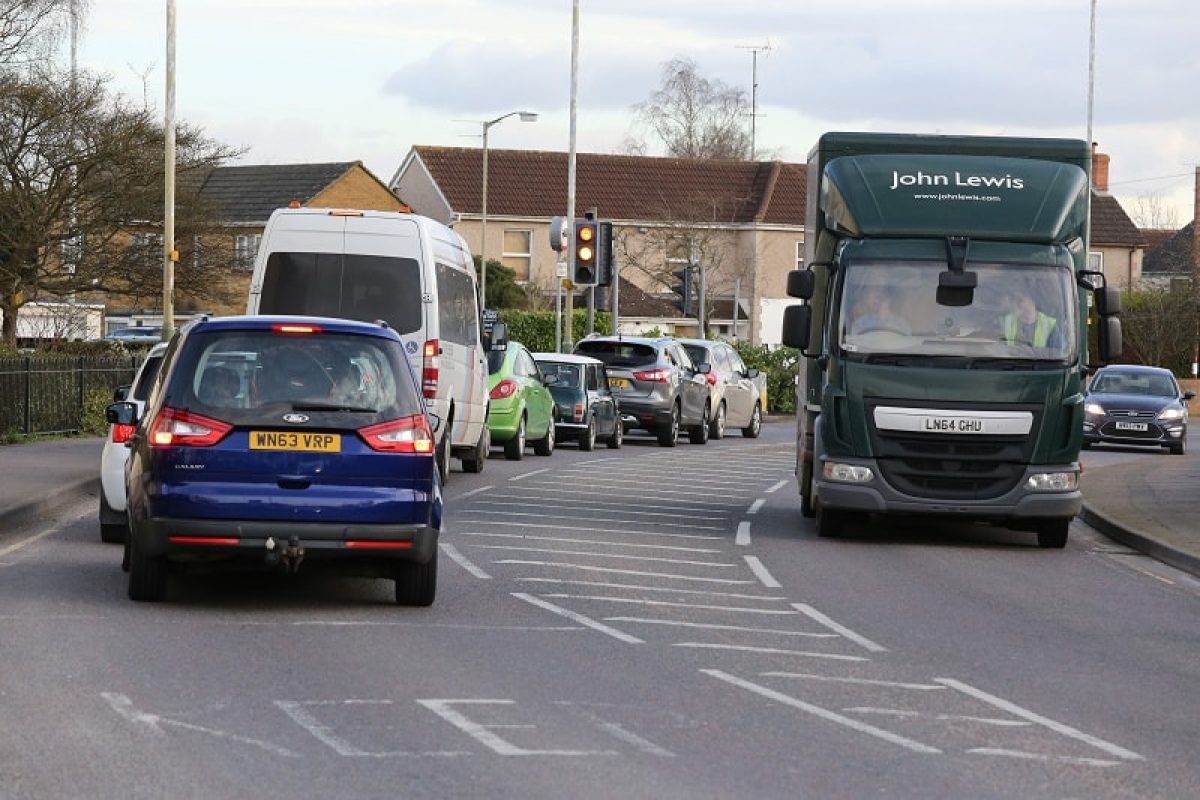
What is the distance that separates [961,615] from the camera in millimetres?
13859

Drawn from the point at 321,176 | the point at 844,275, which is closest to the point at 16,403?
the point at 844,275

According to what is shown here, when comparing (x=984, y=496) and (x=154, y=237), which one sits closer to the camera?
(x=984, y=496)

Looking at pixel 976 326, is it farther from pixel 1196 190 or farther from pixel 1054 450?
pixel 1196 190

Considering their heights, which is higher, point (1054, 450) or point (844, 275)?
point (844, 275)

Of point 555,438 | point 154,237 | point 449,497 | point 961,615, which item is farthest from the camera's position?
point 154,237

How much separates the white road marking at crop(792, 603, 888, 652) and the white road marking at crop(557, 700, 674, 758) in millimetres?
2898

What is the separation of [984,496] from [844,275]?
85.9 inches

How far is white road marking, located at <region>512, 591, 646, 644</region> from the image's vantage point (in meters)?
12.1

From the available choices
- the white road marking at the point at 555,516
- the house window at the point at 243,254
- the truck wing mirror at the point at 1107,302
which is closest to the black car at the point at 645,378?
the house window at the point at 243,254

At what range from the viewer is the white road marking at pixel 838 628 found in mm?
12086

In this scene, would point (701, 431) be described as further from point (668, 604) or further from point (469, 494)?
point (668, 604)

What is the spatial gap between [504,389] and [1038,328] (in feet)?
39.3

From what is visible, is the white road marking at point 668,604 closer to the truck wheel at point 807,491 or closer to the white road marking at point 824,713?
the white road marking at point 824,713

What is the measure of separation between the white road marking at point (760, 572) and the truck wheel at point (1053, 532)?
3.04 metres
